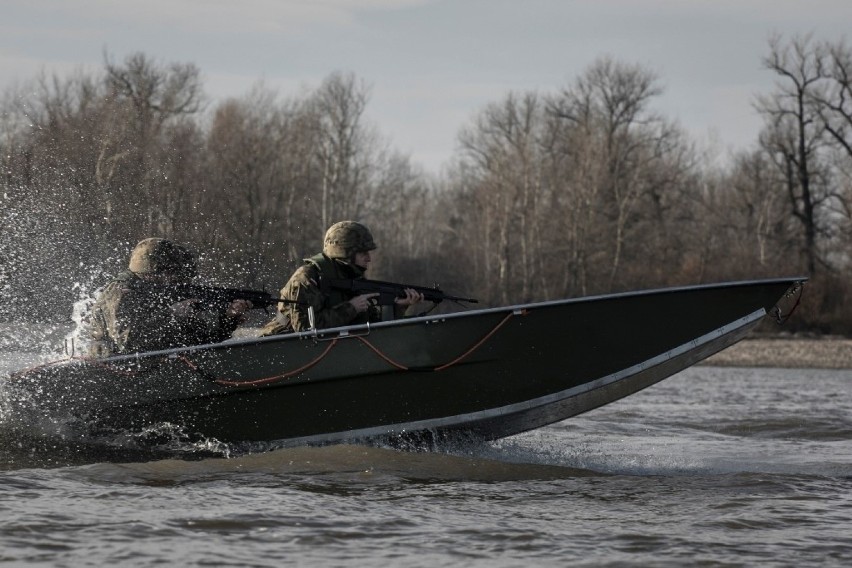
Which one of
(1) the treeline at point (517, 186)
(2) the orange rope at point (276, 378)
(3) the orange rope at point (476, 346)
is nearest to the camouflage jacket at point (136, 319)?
(2) the orange rope at point (276, 378)

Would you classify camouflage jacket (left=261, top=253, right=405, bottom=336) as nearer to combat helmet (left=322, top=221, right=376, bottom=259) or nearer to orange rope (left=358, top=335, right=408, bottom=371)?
combat helmet (left=322, top=221, right=376, bottom=259)

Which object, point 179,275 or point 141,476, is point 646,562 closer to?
point 141,476

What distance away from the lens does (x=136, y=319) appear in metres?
9.29

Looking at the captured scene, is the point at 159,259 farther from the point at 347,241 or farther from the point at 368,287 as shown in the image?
the point at 368,287

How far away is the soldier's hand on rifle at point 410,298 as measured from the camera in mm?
9336

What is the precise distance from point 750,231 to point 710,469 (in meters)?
44.4

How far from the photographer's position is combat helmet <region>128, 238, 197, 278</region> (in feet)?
31.2

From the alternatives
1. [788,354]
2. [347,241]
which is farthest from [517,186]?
[347,241]

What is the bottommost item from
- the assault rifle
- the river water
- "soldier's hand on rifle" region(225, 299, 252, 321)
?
the river water

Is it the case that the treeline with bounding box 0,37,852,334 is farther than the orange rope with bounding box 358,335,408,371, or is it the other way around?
the treeline with bounding box 0,37,852,334

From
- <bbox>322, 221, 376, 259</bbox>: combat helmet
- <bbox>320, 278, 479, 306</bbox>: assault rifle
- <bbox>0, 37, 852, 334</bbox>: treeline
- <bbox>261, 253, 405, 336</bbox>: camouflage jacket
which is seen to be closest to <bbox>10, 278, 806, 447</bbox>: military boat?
<bbox>261, 253, 405, 336</bbox>: camouflage jacket

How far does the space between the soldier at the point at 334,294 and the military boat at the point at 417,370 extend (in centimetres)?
38

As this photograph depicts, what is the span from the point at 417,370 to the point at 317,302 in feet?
3.01

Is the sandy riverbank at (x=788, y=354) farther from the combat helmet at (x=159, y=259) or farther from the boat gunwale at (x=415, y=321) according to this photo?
the combat helmet at (x=159, y=259)
